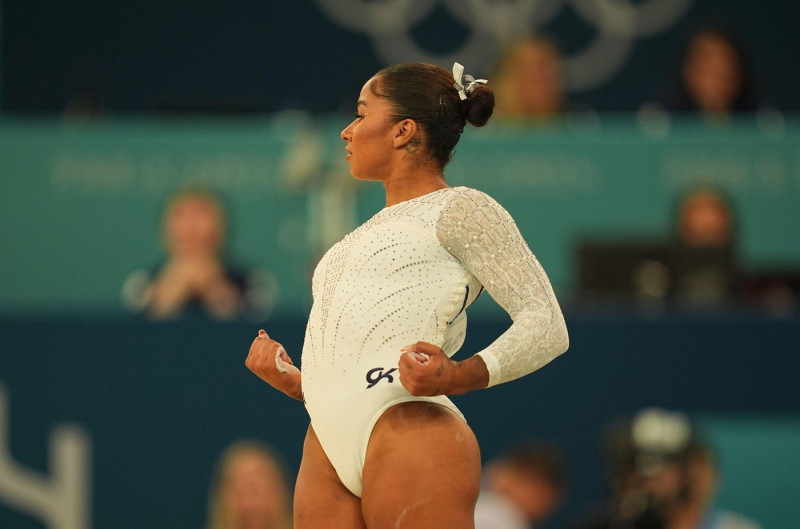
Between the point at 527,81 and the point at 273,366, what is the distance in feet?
16.9

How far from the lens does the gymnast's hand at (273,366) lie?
2.83 m

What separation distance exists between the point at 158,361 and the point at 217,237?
1495 mm

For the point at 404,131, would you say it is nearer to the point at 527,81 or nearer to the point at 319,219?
the point at 319,219

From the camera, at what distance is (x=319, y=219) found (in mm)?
7445

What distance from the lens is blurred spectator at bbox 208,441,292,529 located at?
533cm

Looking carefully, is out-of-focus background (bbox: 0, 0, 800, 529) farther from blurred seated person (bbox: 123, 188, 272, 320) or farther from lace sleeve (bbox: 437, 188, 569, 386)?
lace sleeve (bbox: 437, 188, 569, 386)

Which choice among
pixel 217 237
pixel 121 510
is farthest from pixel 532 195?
pixel 121 510

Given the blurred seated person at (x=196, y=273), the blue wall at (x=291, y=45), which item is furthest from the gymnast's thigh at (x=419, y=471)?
the blue wall at (x=291, y=45)

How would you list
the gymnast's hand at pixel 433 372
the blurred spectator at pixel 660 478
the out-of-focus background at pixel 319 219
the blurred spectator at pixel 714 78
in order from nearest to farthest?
the gymnast's hand at pixel 433 372
the blurred spectator at pixel 660 478
the out-of-focus background at pixel 319 219
the blurred spectator at pixel 714 78

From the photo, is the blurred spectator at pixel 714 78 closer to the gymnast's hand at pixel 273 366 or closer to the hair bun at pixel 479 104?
the hair bun at pixel 479 104

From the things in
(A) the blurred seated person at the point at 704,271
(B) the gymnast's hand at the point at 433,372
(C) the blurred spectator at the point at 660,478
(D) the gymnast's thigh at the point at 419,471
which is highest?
(A) the blurred seated person at the point at 704,271

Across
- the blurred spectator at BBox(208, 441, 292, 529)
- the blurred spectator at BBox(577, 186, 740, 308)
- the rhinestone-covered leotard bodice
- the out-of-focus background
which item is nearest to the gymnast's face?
the rhinestone-covered leotard bodice

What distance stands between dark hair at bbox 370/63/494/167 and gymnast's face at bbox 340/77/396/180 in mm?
23

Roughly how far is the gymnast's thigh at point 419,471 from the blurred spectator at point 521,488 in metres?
2.68
